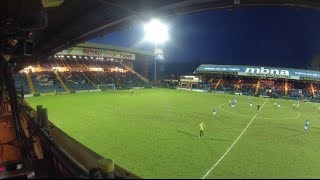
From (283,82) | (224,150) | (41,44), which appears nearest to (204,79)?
(283,82)

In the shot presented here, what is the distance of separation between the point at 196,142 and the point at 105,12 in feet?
39.4

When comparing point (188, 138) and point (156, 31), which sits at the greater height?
point (156, 31)

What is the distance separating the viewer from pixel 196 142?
61.4ft

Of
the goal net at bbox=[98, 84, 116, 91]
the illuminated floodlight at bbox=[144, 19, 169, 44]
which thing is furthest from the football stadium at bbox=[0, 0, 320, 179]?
the goal net at bbox=[98, 84, 116, 91]

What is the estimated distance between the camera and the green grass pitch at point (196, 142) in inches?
541

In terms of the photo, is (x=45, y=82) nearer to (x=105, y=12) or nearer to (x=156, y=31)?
(x=156, y=31)

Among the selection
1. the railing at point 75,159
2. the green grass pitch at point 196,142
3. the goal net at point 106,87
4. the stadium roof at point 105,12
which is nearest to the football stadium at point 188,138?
the green grass pitch at point 196,142

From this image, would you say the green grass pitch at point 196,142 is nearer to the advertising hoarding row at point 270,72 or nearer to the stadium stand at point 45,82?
the stadium stand at point 45,82

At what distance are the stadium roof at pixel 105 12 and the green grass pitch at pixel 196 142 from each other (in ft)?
17.1

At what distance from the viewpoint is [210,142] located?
1891cm

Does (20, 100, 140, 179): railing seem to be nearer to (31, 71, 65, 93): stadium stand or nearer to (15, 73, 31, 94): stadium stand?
(15, 73, 31, 94): stadium stand

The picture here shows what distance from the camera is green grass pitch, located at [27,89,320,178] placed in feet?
45.1

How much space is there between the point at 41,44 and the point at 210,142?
1260 centimetres

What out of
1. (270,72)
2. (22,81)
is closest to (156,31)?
(22,81)
